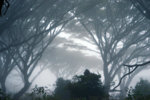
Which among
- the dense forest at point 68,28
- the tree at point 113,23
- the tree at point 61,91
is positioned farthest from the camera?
the tree at point 113,23

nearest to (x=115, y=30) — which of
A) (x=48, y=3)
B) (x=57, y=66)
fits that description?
(x=48, y=3)

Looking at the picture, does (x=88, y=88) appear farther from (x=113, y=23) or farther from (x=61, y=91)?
(x=113, y=23)

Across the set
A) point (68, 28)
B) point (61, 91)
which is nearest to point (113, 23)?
point (68, 28)

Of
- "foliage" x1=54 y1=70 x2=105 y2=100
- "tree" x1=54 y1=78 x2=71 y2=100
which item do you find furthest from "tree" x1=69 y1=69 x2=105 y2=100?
"tree" x1=54 y1=78 x2=71 y2=100

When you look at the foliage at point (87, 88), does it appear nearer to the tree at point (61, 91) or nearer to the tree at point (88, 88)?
the tree at point (88, 88)

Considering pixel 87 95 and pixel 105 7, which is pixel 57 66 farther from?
pixel 87 95

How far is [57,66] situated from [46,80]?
181 ft

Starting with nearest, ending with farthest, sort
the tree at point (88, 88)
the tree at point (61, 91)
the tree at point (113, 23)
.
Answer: the tree at point (88, 88)
the tree at point (61, 91)
the tree at point (113, 23)

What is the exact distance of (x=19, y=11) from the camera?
525 inches

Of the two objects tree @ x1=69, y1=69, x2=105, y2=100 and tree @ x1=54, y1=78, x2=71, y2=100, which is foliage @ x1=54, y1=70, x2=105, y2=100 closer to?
tree @ x1=69, y1=69, x2=105, y2=100

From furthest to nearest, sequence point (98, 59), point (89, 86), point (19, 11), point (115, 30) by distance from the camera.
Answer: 1. point (98, 59)
2. point (115, 30)
3. point (19, 11)
4. point (89, 86)

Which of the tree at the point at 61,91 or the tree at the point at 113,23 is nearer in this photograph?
the tree at the point at 61,91

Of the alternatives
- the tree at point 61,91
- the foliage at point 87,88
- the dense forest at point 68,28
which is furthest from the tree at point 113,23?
the foliage at point 87,88

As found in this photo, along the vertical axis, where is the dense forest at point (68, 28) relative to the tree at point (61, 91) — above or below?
above
